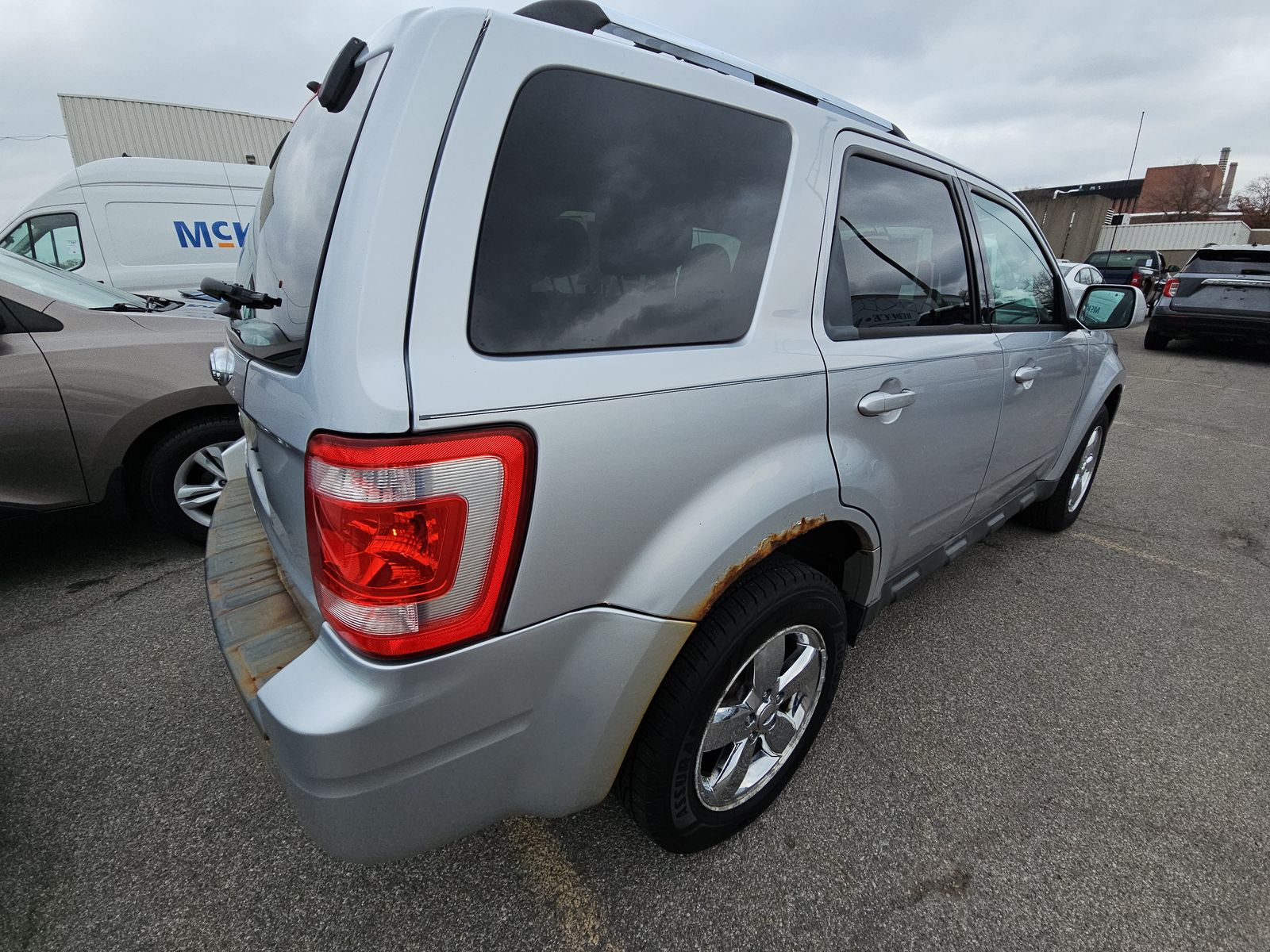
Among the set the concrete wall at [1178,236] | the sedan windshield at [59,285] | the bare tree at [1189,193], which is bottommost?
the sedan windshield at [59,285]

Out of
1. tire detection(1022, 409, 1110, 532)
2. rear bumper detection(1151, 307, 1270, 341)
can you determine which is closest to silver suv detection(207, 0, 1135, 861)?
tire detection(1022, 409, 1110, 532)

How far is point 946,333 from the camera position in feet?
6.82

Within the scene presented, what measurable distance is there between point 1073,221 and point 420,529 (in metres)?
35.8

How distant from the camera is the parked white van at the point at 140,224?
6.42 meters

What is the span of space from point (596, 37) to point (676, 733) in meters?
1.42

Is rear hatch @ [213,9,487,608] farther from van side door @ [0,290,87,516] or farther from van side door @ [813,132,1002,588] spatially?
van side door @ [0,290,87,516]

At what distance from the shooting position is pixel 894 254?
1943mm

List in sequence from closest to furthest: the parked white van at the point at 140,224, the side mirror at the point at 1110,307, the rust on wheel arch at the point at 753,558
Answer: the rust on wheel arch at the point at 753,558, the side mirror at the point at 1110,307, the parked white van at the point at 140,224

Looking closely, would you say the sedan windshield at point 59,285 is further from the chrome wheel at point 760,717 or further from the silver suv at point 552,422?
the chrome wheel at point 760,717

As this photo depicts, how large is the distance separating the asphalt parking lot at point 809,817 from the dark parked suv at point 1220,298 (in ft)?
31.1

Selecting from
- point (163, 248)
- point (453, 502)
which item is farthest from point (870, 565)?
point (163, 248)

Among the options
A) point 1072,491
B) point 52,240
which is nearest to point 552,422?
Answer: point 1072,491

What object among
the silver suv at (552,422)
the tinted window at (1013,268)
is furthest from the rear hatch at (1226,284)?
the silver suv at (552,422)

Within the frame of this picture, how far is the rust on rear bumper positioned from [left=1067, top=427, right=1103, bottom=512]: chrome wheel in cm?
385
